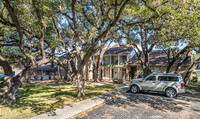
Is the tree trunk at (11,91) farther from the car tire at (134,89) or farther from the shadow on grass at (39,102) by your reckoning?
the car tire at (134,89)

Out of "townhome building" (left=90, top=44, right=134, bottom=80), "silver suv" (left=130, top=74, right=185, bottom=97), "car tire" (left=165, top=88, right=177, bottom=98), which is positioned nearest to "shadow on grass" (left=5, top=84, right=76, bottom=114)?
"silver suv" (left=130, top=74, right=185, bottom=97)

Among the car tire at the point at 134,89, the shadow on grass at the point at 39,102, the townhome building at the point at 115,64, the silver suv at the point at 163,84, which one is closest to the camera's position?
the shadow on grass at the point at 39,102

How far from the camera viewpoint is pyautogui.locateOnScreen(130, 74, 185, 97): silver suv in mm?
9434

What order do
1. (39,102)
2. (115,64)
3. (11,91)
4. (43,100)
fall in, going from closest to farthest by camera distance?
(11,91) → (39,102) → (43,100) → (115,64)

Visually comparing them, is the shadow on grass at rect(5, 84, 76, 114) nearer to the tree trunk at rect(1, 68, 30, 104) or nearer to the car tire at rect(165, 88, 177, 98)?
the tree trunk at rect(1, 68, 30, 104)

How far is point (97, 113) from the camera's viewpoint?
241 inches

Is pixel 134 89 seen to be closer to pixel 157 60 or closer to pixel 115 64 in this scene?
pixel 157 60

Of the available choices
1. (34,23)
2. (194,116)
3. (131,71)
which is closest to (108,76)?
(131,71)

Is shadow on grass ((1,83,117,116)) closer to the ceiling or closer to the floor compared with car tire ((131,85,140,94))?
closer to the floor

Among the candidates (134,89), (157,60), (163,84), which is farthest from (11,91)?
(157,60)

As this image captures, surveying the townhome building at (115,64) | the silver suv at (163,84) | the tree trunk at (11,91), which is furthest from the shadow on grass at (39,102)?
the townhome building at (115,64)

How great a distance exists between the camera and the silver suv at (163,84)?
9.43 metres

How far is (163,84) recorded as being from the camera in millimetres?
9898

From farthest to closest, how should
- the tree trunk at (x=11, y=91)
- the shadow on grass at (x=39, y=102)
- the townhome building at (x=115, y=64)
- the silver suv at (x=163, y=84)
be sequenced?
the townhome building at (x=115, y=64), the silver suv at (x=163, y=84), the tree trunk at (x=11, y=91), the shadow on grass at (x=39, y=102)
